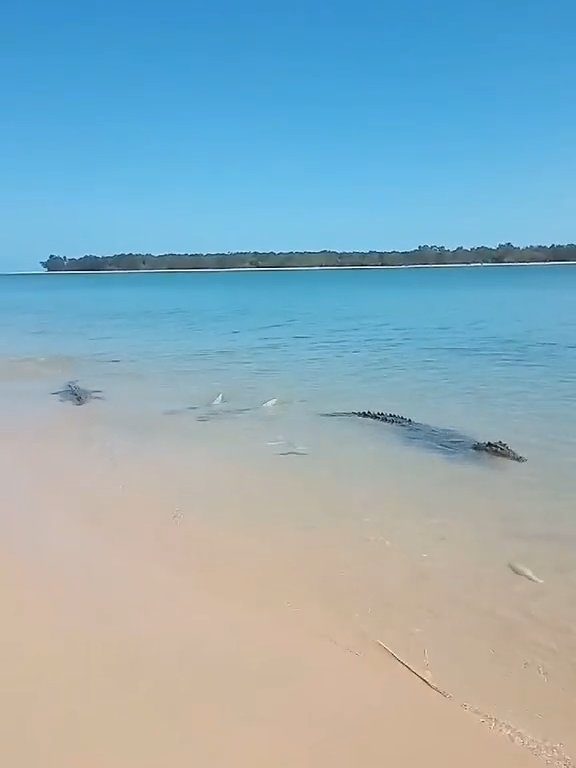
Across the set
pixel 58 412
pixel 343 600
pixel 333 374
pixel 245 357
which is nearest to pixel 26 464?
pixel 58 412

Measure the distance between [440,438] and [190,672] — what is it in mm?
6089

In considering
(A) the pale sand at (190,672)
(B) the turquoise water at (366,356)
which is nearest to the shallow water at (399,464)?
(B) the turquoise water at (366,356)

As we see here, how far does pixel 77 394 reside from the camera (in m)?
12.9

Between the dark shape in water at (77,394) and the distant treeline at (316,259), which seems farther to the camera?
the distant treeline at (316,259)

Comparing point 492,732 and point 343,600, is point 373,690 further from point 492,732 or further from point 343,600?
point 343,600

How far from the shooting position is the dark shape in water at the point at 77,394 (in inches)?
488

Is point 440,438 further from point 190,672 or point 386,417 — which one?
point 190,672

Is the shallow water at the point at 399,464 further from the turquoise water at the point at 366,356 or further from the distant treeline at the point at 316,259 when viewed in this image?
the distant treeline at the point at 316,259

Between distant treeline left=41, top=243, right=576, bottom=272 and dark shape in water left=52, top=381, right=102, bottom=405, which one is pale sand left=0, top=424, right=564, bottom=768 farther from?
distant treeline left=41, top=243, right=576, bottom=272

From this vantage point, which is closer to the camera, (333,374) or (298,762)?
(298,762)

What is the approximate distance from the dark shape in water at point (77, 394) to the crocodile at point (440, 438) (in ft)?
15.7

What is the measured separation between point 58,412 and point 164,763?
368 inches

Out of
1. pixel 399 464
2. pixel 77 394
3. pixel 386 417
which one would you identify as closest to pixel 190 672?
pixel 399 464

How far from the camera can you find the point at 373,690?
340 cm
